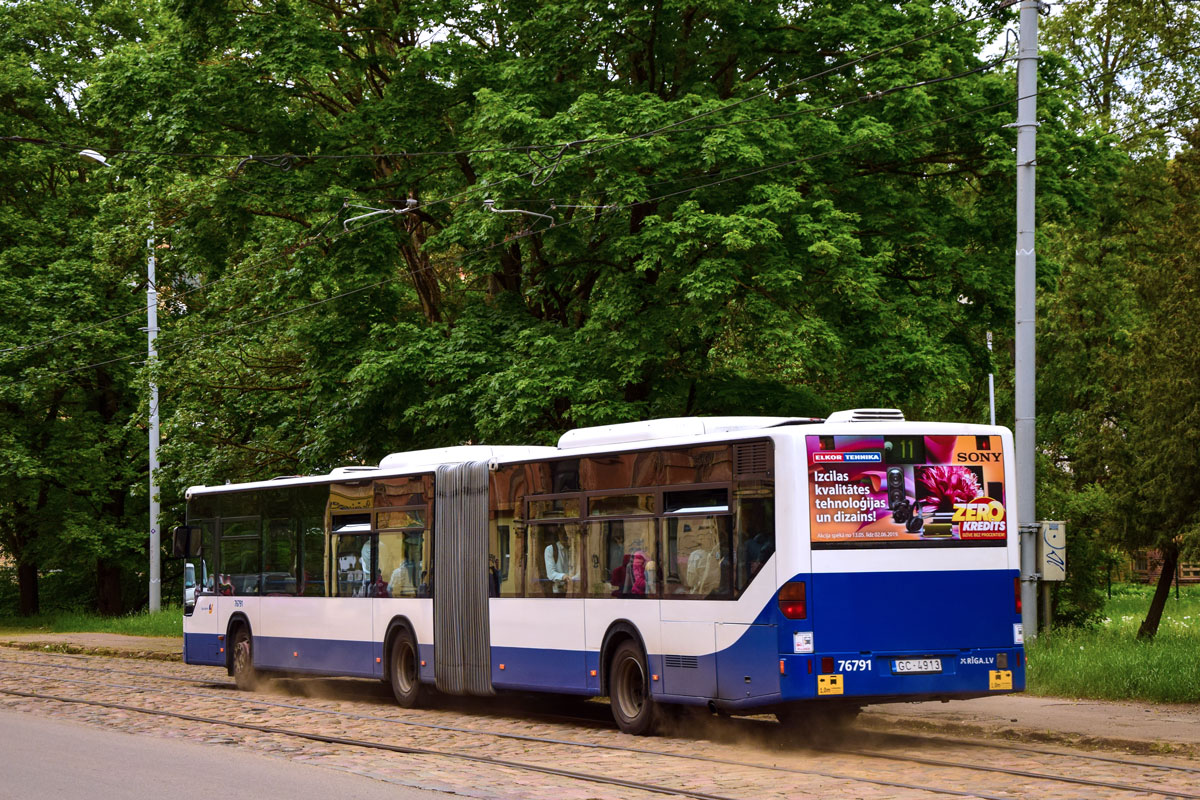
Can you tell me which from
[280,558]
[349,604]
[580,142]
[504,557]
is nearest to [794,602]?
[504,557]

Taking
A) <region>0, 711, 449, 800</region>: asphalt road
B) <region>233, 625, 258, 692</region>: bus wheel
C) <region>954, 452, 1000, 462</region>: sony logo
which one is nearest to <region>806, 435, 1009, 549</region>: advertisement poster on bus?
<region>954, 452, 1000, 462</region>: sony logo

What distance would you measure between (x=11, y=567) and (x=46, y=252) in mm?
15011

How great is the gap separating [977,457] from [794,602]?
2.26 metres

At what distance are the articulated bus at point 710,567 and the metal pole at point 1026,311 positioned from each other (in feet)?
10.4

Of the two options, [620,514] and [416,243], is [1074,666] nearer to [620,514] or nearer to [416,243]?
[620,514]

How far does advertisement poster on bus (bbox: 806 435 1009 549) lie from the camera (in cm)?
1341

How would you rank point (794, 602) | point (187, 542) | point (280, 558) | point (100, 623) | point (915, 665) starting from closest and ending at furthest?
point (794, 602) → point (915, 665) → point (280, 558) → point (187, 542) → point (100, 623)

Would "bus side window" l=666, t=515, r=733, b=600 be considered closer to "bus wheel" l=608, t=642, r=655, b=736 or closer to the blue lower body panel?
"bus wheel" l=608, t=642, r=655, b=736

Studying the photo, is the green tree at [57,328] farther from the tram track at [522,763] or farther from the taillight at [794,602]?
the taillight at [794,602]

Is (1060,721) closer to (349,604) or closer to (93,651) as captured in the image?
(349,604)

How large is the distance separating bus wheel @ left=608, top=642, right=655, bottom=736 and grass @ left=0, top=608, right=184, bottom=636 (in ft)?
70.6

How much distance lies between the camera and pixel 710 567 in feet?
46.7

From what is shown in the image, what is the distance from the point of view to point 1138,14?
43375mm

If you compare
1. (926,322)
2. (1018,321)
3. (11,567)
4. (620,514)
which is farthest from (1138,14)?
(11,567)
